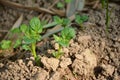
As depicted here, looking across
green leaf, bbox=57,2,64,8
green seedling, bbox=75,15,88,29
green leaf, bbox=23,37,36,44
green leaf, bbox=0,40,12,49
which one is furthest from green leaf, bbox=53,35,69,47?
green leaf, bbox=57,2,64,8

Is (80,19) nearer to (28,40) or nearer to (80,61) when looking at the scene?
(80,61)

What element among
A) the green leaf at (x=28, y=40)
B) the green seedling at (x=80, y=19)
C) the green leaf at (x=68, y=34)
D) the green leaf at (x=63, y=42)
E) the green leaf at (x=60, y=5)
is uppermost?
the green leaf at (x=60, y=5)

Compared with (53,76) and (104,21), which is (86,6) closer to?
(104,21)

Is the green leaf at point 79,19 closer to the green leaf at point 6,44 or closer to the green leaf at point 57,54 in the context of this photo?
the green leaf at point 57,54

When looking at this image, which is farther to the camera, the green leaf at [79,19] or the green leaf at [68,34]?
the green leaf at [79,19]

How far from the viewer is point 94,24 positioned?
2.05 metres

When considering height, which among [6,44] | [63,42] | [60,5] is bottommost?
[6,44]

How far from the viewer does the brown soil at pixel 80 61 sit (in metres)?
1.72

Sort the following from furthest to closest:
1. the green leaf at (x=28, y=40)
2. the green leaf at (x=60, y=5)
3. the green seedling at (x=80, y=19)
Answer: the green leaf at (x=60, y=5), the green seedling at (x=80, y=19), the green leaf at (x=28, y=40)

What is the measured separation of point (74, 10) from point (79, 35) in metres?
0.35

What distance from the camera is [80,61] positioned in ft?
5.79

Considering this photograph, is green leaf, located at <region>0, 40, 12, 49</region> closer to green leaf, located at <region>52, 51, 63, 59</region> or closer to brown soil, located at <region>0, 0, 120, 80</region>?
brown soil, located at <region>0, 0, 120, 80</region>

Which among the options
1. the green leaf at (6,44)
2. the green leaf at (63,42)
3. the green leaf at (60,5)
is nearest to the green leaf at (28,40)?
the green leaf at (63,42)

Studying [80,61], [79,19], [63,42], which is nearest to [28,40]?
[63,42]
